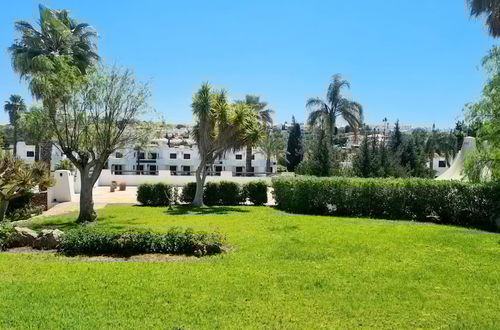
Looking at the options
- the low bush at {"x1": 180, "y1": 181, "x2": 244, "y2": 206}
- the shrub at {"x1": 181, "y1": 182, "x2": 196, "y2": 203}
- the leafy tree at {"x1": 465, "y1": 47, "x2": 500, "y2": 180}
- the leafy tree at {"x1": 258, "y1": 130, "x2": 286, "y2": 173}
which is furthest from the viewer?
the leafy tree at {"x1": 258, "y1": 130, "x2": 286, "y2": 173}

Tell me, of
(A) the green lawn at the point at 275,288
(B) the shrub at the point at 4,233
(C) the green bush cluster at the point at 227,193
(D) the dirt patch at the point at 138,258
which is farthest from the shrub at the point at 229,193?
(D) the dirt patch at the point at 138,258

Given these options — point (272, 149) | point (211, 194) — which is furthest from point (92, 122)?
point (272, 149)

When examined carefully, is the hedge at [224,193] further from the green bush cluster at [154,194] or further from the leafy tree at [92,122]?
the leafy tree at [92,122]

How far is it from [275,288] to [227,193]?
18583 millimetres

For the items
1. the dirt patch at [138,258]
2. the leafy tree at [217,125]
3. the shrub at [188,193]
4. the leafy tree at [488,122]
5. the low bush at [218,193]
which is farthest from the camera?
the low bush at [218,193]

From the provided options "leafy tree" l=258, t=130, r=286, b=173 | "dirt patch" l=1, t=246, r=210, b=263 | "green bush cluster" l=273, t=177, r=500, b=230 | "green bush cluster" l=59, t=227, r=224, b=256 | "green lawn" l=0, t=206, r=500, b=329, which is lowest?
"green lawn" l=0, t=206, r=500, b=329

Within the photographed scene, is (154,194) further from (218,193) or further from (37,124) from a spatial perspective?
(37,124)

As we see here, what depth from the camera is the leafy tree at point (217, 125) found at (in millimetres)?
23578

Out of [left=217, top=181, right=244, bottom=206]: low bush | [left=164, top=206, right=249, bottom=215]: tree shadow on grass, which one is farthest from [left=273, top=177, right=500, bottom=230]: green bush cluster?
[left=217, top=181, right=244, bottom=206]: low bush

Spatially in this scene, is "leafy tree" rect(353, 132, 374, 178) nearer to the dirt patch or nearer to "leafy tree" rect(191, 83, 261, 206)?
"leafy tree" rect(191, 83, 261, 206)

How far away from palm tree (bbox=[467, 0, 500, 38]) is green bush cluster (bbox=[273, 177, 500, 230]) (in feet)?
27.6

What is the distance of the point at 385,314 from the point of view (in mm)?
6320

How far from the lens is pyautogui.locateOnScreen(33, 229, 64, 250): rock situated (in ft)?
37.0

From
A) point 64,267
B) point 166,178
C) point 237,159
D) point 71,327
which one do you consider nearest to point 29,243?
point 64,267
